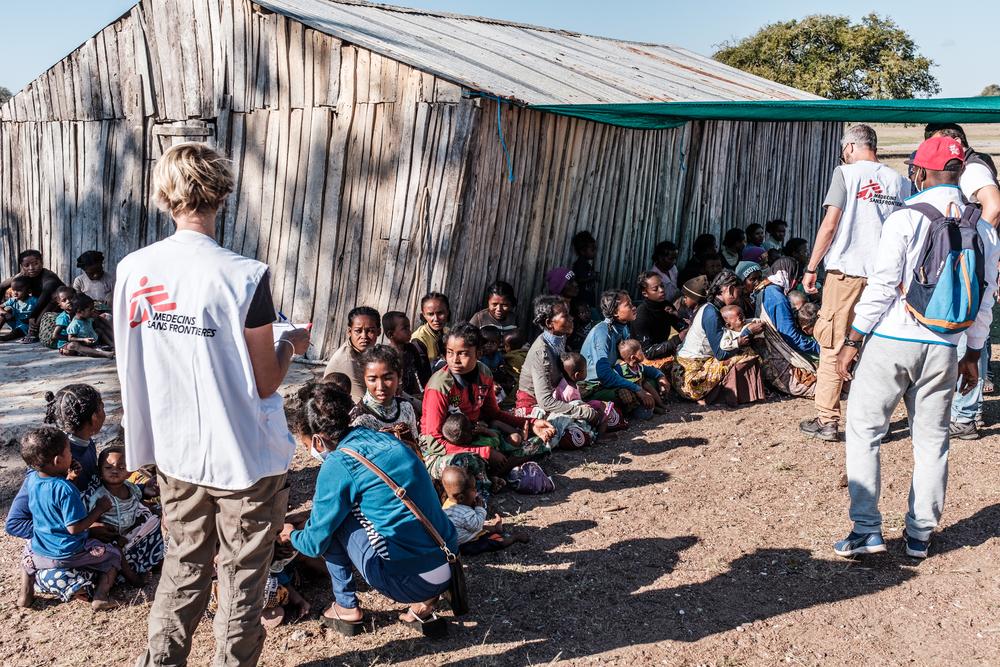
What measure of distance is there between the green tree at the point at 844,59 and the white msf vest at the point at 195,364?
2360cm

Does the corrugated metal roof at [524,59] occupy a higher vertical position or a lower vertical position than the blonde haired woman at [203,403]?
higher

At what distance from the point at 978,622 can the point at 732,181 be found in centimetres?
692

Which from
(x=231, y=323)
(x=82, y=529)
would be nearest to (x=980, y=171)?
(x=231, y=323)

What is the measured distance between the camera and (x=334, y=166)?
7.12 m

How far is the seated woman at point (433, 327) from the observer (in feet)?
21.0

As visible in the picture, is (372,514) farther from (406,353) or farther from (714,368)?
(714,368)

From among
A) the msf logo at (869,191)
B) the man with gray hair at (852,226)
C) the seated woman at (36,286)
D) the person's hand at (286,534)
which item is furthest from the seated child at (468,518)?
the seated woman at (36,286)

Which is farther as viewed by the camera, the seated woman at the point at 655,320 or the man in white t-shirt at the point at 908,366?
the seated woman at the point at 655,320

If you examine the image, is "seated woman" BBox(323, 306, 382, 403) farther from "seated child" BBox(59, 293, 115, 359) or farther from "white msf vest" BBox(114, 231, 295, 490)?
"seated child" BBox(59, 293, 115, 359)

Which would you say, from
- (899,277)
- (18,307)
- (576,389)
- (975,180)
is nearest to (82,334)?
(18,307)

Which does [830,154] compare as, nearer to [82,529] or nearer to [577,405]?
[577,405]

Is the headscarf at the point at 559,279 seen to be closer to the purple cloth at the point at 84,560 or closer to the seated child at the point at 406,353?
the seated child at the point at 406,353

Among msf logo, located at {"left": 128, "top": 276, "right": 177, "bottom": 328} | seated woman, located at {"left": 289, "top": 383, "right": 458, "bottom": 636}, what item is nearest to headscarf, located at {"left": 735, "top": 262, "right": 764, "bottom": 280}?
seated woman, located at {"left": 289, "top": 383, "right": 458, "bottom": 636}

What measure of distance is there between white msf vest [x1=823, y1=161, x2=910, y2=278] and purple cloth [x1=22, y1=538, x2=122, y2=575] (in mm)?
4472
